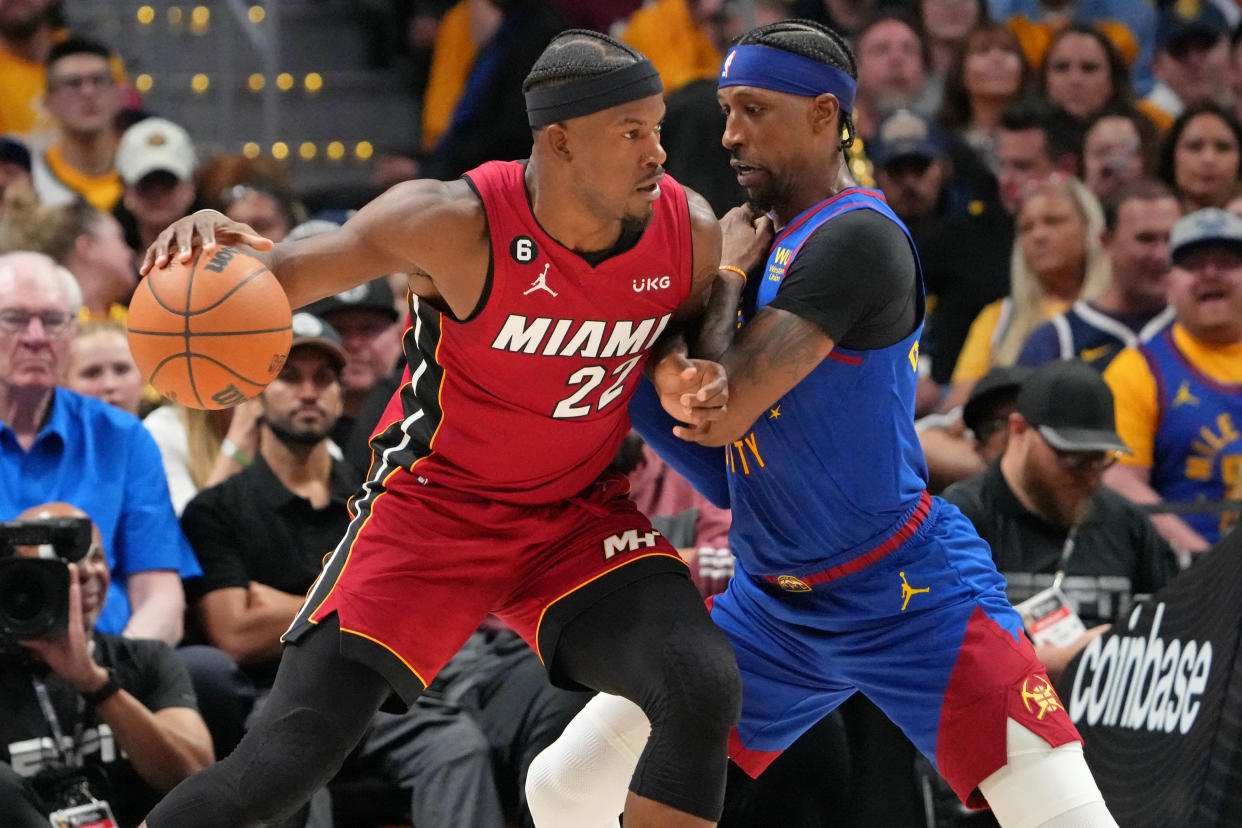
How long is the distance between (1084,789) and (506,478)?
161 cm

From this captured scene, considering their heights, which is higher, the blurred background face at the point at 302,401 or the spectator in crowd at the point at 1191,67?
the spectator in crowd at the point at 1191,67

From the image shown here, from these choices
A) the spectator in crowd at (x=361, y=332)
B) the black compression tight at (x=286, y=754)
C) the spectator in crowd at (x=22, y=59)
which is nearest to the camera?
the black compression tight at (x=286, y=754)

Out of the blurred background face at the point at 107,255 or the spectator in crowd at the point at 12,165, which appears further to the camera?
the spectator in crowd at the point at 12,165

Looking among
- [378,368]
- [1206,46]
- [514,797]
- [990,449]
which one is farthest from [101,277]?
[1206,46]

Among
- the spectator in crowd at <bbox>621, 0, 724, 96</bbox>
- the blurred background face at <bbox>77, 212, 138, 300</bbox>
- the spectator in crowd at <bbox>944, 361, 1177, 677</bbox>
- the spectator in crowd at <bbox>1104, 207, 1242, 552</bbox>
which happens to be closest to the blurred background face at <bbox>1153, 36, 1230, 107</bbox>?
the spectator in crowd at <bbox>621, 0, 724, 96</bbox>

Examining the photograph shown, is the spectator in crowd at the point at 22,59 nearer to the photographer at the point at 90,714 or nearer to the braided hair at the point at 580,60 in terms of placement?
the photographer at the point at 90,714

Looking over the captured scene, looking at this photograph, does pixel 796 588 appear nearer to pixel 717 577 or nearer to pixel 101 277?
pixel 717 577

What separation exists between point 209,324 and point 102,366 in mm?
3284

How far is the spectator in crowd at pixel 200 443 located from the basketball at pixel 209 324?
2.87 meters

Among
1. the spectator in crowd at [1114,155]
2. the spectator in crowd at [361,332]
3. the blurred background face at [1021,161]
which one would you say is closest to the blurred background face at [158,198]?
the spectator in crowd at [361,332]

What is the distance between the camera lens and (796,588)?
14.5 feet

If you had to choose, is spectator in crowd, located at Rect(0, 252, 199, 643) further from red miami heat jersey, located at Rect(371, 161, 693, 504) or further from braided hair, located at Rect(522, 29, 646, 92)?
braided hair, located at Rect(522, 29, 646, 92)

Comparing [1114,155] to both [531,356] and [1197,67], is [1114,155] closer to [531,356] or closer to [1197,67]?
[1197,67]

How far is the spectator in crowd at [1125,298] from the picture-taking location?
7789mm
